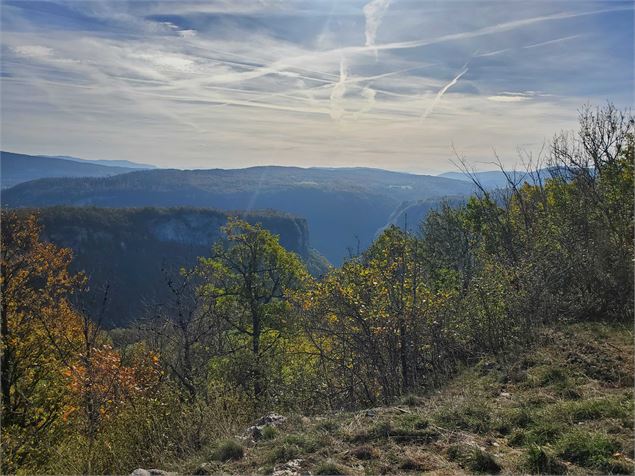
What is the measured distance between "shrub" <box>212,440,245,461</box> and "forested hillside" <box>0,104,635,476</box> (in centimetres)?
3

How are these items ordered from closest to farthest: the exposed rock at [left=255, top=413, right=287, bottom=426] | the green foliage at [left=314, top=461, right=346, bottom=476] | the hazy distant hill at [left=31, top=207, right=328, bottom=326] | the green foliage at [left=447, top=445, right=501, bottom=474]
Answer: the green foliage at [left=447, top=445, right=501, bottom=474] < the green foliage at [left=314, top=461, right=346, bottom=476] < the exposed rock at [left=255, top=413, right=287, bottom=426] < the hazy distant hill at [left=31, top=207, right=328, bottom=326]

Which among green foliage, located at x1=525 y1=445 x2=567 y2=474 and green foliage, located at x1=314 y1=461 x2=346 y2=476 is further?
green foliage, located at x1=314 y1=461 x2=346 y2=476

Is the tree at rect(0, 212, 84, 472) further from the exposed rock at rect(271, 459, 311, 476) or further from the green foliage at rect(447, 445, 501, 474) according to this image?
the green foliage at rect(447, 445, 501, 474)

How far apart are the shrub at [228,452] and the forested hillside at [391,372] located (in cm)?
3

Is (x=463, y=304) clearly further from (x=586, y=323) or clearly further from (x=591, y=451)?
(x=591, y=451)

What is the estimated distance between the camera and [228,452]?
554cm

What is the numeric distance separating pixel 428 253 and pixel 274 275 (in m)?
10.3

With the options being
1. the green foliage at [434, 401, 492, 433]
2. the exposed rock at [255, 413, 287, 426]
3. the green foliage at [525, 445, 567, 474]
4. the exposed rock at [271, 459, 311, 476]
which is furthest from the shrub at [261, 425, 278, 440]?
the green foliage at [525, 445, 567, 474]

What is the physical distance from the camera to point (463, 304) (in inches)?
387

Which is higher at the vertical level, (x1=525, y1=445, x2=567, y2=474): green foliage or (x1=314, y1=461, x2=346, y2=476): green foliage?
(x1=525, y1=445, x2=567, y2=474): green foliage

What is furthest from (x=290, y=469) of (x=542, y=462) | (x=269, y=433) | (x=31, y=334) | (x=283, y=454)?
(x=31, y=334)

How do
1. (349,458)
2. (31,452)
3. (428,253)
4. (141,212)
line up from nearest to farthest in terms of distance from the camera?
(349,458)
(31,452)
(428,253)
(141,212)

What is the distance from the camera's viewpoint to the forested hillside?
5.30 m

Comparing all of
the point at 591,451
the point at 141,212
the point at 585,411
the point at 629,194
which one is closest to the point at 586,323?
the point at 629,194
